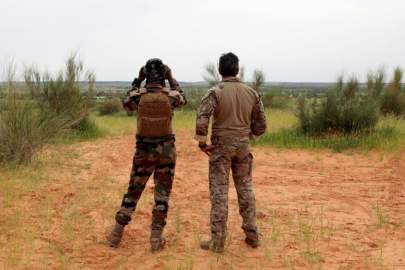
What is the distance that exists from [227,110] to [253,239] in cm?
129

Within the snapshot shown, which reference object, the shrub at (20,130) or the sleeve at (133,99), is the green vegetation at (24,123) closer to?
the shrub at (20,130)

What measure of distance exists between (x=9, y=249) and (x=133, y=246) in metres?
1.13

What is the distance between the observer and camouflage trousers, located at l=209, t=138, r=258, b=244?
15.6 ft

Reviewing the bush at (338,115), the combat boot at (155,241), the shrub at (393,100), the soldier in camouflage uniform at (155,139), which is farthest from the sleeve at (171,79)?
the shrub at (393,100)

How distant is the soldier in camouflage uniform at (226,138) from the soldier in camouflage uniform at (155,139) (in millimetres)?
289

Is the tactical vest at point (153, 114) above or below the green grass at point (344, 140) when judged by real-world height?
above

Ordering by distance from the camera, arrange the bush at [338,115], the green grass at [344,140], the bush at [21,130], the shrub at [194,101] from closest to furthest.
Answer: the bush at [21,130] < the green grass at [344,140] < the bush at [338,115] < the shrub at [194,101]

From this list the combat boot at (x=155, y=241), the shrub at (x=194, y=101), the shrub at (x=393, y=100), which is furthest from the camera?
the shrub at (x=194, y=101)

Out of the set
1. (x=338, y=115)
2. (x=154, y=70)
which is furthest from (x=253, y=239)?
(x=338, y=115)

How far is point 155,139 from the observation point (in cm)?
473

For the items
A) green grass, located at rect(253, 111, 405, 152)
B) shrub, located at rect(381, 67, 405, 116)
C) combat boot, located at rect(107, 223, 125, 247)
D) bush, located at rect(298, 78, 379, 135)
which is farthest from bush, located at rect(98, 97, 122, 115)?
combat boot, located at rect(107, 223, 125, 247)

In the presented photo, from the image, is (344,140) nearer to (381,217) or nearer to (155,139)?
(381,217)

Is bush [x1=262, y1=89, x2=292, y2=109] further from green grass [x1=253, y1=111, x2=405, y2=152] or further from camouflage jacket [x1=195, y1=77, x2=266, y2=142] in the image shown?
camouflage jacket [x1=195, y1=77, x2=266, y2=142]

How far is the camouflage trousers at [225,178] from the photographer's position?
477 centimetres
